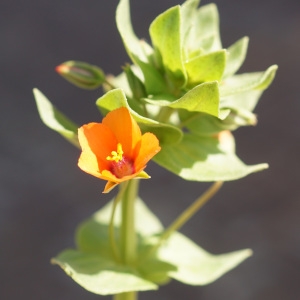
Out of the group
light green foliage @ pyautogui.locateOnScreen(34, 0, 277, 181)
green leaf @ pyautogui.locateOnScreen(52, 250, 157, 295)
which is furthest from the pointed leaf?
green leaf @ pyautogui.locateOnScreen(52, 250, 157, 295)

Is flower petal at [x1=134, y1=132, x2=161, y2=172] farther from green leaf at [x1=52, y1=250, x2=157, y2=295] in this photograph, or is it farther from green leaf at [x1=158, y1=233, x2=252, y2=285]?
green leaf at [x1=158, y1=233, x2=252, y2=285]

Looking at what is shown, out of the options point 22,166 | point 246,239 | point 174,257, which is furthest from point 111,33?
point 174,257

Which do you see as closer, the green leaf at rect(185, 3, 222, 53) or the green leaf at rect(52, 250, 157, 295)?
the green leaf at rect(52, 250, 157, 295)

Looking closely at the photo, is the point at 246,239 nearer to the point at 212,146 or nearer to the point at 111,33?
the point at 111,33

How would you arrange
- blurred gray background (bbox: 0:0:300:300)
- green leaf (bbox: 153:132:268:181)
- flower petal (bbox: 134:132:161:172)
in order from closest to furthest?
1. flower petal (bbox: 134:132:161:172)
2. green leaf (bbox: 153:132:268:181)
3. blurred gray background (bbox: 0:0:300:300)

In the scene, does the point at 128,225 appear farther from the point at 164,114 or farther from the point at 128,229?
the point at 164,114

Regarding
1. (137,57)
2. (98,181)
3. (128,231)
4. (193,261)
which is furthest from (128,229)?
(98,181)

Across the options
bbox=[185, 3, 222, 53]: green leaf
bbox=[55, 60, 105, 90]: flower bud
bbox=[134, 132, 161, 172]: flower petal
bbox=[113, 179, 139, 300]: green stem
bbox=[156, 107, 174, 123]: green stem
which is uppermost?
bbox=[55, 60, 105, 90]: flower bud

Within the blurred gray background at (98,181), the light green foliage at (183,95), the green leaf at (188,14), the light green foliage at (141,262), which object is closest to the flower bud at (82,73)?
the light green foliage at (183,95)
